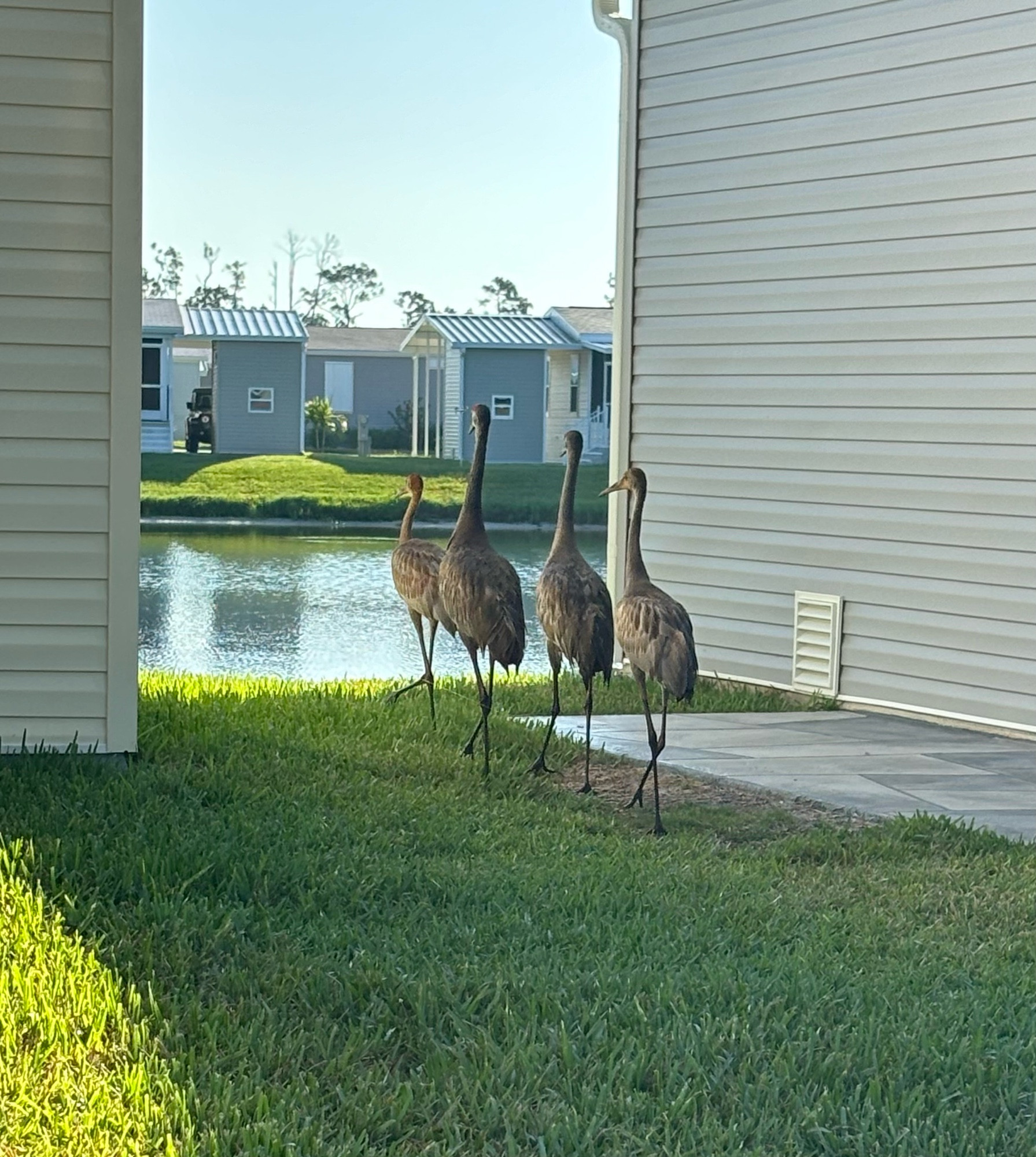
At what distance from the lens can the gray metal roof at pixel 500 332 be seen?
37.9 meters

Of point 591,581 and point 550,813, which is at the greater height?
point 591,581

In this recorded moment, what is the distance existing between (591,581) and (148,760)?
1.79 meters

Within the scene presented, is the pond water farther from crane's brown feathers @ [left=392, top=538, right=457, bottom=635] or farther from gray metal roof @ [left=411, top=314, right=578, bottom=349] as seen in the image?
gray metal roof @ [left=411, top=314, right=578, bottom=349]

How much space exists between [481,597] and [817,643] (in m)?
2.86

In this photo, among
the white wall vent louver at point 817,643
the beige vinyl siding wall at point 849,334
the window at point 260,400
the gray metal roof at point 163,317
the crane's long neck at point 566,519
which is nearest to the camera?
the crane's long neck at point 566,519

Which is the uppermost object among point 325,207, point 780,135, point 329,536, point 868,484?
point 325,207

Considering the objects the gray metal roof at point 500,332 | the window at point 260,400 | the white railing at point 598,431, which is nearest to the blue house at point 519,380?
the gray metal roof at point 500,332

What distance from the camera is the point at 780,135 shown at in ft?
29.9

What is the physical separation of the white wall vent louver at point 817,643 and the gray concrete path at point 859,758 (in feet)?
0.76

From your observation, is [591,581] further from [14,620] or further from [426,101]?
[426,101]

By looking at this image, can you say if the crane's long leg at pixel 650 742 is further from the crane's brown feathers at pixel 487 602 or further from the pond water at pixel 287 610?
the pond water at pixel 287 610

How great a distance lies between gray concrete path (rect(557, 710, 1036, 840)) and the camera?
661 centimetres

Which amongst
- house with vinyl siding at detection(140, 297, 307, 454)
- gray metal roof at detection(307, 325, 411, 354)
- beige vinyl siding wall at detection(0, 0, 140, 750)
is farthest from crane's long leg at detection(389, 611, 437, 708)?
gray metal roof at detection(307, 325, 411, 354)

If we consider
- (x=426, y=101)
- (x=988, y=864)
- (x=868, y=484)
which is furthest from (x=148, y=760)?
(x=426, y=101)
